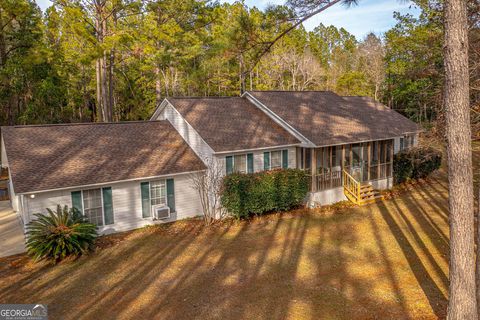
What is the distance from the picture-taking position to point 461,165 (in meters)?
6.22

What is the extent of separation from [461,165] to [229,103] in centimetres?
1392

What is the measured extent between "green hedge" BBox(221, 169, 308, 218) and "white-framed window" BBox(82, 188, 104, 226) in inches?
185

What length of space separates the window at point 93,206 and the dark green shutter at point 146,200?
1.59m

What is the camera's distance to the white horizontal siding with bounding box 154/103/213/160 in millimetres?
14895

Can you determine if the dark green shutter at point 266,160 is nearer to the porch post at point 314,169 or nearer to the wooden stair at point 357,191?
the porch post at point 314,169

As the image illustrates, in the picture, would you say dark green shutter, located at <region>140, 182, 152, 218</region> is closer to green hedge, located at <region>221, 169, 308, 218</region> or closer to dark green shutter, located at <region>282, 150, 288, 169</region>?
green hedge, located at <region>221, 169, 308, 218</region>

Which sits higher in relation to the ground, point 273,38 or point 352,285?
point 273,38

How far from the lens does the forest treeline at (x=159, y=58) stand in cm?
1566

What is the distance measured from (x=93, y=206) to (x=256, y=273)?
6.81 m

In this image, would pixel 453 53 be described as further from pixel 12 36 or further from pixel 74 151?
pixel 12 36

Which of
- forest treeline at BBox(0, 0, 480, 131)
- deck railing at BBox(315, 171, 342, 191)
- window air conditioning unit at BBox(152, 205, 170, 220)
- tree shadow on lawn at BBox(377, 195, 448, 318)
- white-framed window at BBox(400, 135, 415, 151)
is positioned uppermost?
forest treeline at BBox(0, 0, 480, 131)

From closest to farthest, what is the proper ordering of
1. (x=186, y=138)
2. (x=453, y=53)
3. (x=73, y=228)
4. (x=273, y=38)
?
1. (x=453, y=53)
2. (x=273, y=38)
3. (x=73, y=228)
4. (x=186, y=138)

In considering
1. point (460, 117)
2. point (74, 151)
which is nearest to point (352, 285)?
point (460, 117)

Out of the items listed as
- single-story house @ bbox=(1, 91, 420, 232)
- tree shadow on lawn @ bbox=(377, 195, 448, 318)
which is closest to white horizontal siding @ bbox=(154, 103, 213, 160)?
single-story house @ bbox=(1, 91, 420, 232)
